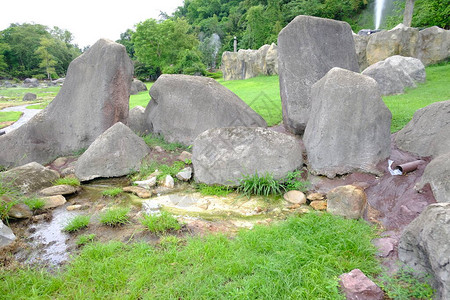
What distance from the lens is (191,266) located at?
3.09 m

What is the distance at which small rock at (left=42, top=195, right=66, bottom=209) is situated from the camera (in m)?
4.91

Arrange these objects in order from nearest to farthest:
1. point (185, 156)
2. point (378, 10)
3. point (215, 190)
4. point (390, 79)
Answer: point (215, 190), point (185, 156), point (390, 79), point (378, 10)

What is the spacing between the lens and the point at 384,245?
10.3ft

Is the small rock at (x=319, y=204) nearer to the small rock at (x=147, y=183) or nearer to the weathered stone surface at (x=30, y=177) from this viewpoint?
the small rock at (x=147, y=183)

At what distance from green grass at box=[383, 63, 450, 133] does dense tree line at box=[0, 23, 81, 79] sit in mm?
48157

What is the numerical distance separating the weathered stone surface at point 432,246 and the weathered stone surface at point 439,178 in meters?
1.26

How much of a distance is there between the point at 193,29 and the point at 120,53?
52018 mm

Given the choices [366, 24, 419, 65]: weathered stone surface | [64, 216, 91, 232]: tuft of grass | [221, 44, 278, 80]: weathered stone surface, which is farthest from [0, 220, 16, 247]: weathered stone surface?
[221, 44, 278, 80]: weathered stone surface

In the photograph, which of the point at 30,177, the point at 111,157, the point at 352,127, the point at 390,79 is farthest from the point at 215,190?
the point at 390,79

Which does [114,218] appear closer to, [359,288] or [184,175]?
[184,175]

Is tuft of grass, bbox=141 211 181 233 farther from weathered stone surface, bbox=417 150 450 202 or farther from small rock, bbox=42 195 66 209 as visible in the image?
weathered stone surface, bbox=417 150 450 202

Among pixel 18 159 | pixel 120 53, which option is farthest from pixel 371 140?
pixel 18 159

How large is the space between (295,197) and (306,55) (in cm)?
381

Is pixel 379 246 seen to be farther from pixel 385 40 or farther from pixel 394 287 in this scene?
pixel 385 40
